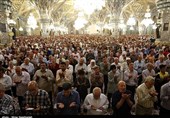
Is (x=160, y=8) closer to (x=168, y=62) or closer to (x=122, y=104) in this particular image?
(x=168, y=62)

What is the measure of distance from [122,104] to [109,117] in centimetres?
180

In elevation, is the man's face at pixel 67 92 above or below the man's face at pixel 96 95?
above

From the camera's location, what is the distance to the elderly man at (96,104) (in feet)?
19.6

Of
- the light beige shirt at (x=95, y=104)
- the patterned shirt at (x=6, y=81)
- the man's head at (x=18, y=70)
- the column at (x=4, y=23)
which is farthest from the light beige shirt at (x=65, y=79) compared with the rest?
the column at (x=4, y=23)

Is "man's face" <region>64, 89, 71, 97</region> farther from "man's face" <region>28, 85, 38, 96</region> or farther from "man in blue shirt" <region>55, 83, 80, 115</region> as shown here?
"man's face" <region>28, 85, 38, 96</region>

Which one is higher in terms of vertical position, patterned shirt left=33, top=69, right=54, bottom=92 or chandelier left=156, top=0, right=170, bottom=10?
chandelier left=156, top=0, right=170, bottom=10

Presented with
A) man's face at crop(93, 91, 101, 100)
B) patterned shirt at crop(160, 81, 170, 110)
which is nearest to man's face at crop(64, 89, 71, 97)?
man's face at crop(93, 91, 101, 100)

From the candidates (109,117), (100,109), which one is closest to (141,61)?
(100,109)

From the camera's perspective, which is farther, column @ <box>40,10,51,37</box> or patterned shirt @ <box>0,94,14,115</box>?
column @ <box>40,10,51,37</box>

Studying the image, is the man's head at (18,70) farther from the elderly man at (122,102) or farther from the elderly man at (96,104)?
the elderly man at (122,102)

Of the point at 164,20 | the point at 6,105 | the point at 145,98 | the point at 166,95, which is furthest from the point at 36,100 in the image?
the point at 164,20

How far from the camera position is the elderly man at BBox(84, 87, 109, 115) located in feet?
19.6

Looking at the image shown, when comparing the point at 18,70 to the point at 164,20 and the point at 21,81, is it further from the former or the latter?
the point at 164,20

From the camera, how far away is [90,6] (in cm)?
2092
